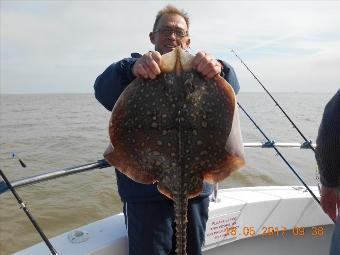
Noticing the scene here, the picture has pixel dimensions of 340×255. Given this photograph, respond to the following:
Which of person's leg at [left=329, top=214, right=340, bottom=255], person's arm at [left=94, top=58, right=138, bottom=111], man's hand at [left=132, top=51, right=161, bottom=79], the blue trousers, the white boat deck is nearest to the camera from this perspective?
man's hand at [left=132, top=51, right=161, bottom=79]

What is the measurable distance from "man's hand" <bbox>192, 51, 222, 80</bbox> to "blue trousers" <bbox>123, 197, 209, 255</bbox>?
1.17m

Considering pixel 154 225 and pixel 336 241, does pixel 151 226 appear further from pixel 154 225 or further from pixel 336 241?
pixel 336 241

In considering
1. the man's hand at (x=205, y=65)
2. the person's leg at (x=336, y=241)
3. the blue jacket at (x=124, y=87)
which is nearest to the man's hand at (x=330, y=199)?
the person's leg at (x=336, y=241)

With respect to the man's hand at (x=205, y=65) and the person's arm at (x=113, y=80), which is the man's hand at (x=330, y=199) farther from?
the person's arm at (x=113, y=80)

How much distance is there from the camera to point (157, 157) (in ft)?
6.83

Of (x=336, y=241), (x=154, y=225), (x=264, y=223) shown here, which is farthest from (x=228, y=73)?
(x=264, y=223)

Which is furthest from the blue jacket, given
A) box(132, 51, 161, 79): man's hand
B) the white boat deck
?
the white boat deck

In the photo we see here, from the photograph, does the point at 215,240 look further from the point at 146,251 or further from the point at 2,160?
the point at 2,160

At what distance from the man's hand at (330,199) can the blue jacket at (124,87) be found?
0.90 meters

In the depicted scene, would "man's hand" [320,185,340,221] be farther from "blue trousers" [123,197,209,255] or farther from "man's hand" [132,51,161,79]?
"man's hand" [132,51,161,79]

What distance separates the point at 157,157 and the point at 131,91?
0.43m

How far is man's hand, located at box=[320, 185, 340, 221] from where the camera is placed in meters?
2.54

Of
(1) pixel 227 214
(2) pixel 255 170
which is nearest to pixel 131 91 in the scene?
(1) pixel 227 214

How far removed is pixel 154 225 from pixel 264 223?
2155 millimetres
